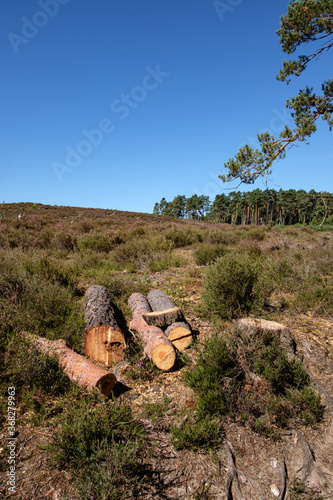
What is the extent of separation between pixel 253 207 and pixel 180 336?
72871 millimetres

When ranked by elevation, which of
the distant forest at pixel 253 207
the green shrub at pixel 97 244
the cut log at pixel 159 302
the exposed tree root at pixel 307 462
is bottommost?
the exposed tree root at pixel 307 462

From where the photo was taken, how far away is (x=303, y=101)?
6141mm

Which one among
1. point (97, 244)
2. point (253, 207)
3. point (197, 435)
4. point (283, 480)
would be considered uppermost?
point (253, 207)

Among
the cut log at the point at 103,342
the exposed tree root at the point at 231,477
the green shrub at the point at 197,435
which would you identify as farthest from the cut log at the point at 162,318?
the exposed tree root at the point at 231,477

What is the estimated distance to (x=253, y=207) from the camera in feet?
234

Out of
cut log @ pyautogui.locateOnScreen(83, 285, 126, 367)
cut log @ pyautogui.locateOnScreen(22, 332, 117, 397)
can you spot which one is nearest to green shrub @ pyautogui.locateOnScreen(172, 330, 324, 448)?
cut log @ pyautogui.locateOnScreen(22, 332, 117, 397)

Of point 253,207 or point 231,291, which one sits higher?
point 253,207

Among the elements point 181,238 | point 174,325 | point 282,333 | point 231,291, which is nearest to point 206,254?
point 231,291

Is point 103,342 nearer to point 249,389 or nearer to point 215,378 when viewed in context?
point 215,378

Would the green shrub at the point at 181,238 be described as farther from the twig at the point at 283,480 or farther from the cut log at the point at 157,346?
the twig at the point at 283,480

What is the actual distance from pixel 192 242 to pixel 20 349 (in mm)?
10861

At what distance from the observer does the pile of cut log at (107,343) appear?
319cm

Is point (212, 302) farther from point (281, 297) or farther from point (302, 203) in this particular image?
point (302, 203)

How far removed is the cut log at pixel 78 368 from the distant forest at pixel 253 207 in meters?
69.7
